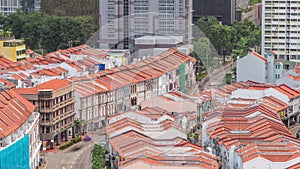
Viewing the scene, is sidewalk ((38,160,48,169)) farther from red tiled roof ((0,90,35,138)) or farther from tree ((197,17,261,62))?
tree ((197,17,261,62))

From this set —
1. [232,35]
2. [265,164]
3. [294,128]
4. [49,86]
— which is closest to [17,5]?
[232,35]

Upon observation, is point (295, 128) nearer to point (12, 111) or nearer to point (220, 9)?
point (12, 111)

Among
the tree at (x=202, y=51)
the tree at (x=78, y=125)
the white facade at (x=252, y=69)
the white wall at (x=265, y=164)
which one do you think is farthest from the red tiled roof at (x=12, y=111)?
the white facade at (x=252, y=69)

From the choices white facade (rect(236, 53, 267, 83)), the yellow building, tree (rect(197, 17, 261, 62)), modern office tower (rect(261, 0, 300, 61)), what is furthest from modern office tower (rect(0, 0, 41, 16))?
white facade (rect(236, 53, 267, 83))

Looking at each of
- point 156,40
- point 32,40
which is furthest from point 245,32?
point 156,40

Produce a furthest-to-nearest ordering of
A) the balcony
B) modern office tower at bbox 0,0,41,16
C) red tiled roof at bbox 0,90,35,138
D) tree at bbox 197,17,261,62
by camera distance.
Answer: modern office tower at bbox 0,0,41,16
tree at bbox 197,17,261,62
the balcony
red tiled roof at bbox 0,90,35,138

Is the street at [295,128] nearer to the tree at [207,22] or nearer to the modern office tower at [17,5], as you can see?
the tree at [207,22]
